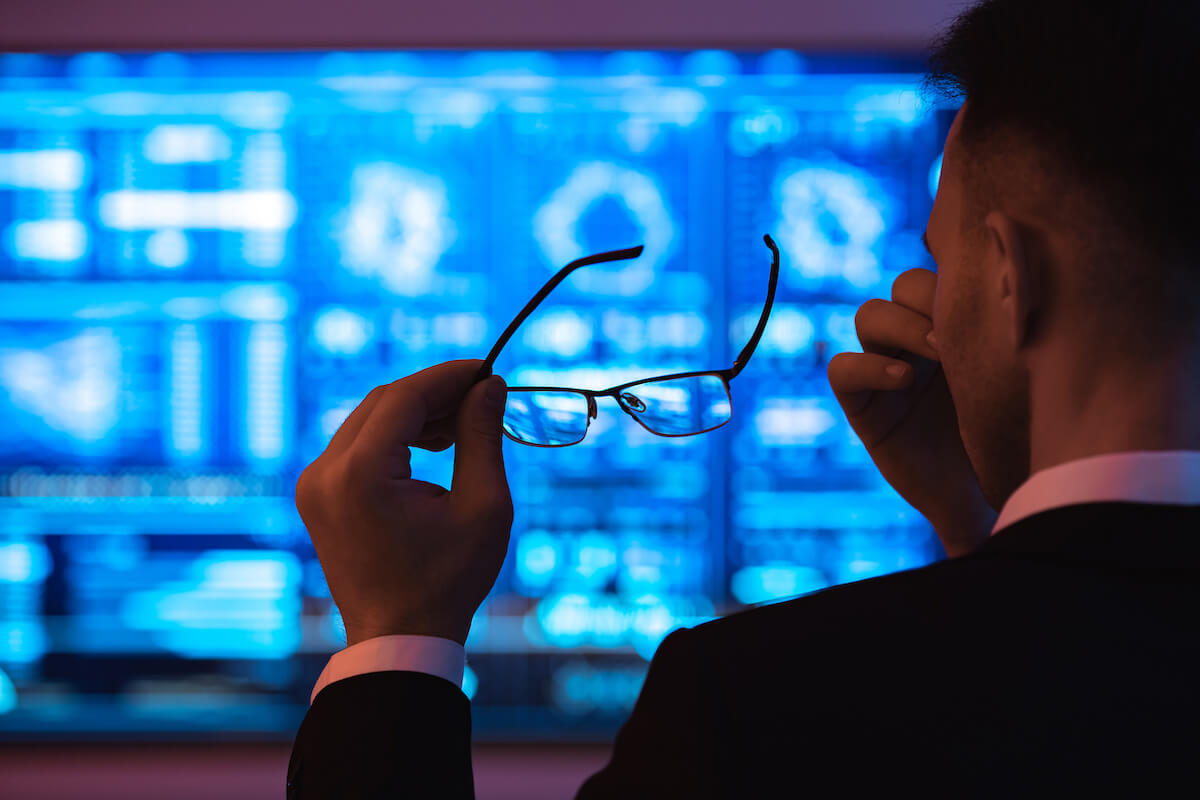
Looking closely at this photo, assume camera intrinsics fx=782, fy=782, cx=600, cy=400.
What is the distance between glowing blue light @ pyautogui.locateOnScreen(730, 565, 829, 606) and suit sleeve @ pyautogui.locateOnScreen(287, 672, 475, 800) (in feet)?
3.65

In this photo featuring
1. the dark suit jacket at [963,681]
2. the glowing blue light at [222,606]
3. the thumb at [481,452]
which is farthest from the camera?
the glowing blue light at [222,606]

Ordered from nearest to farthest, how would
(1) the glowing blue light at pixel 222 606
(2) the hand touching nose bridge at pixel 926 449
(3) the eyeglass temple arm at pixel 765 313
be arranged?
(3) the eyeglass temple arm at pixel 765 313
(2) the hand touching nose bridge at pixel 926 449
(1) the glowing blue light at pixel 222 606

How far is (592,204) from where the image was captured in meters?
1.61

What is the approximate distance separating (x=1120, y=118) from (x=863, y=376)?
349 mm

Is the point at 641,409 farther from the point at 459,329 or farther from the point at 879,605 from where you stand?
the point at 459,329

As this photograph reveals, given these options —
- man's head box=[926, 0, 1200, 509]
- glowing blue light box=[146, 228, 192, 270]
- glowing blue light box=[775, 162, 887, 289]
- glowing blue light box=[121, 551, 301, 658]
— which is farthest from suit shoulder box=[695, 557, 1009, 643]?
glowing blue light box=[146, 228, 192, 270]

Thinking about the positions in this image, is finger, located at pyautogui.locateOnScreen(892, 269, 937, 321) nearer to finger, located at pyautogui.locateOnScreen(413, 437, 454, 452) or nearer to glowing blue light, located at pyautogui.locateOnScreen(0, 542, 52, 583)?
finger, located at pyautogui.locateOnScreen(413, 437, 454, 452)

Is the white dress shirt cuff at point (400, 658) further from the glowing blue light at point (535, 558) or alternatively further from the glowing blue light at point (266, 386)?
the glowing blue light at point (266, 386)

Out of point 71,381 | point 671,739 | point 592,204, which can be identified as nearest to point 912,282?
point 671,739

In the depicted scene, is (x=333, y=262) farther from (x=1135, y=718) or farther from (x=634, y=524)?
(x=1135, y=718)

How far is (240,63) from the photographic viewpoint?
1592mm

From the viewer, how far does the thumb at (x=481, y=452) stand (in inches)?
24.2

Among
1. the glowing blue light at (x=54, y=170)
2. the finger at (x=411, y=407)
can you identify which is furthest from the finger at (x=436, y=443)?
the glowing blue light at (x=54, y=170)

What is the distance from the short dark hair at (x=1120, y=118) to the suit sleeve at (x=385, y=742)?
0.53 metres
